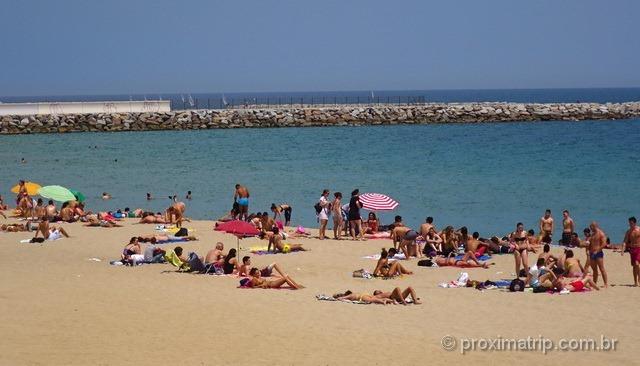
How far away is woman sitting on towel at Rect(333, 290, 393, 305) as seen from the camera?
14562 mm

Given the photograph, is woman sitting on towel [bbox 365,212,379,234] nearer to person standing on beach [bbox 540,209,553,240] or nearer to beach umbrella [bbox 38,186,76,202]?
person standing on beach [bbox 540,209,553,240]

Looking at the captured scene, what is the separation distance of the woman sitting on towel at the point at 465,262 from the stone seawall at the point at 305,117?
47.2 m

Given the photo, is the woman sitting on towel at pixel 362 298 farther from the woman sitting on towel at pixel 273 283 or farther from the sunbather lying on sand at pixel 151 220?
the sunbather lying on sand at pixel 151 220

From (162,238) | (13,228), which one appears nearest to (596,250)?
(162,238)

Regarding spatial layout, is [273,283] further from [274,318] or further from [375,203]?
[375,203]

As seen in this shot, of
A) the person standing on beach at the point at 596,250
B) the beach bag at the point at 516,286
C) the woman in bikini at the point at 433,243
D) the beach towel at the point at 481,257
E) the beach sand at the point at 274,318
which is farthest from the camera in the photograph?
the woman in bikini at the point at 433,243

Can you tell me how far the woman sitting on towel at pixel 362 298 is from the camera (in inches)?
573

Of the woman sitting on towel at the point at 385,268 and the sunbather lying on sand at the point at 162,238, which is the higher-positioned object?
the woman sitting on towel at the point at 385,268

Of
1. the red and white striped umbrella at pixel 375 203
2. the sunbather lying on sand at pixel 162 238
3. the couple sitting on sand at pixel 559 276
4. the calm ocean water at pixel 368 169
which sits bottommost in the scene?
the calm ocean water at pixel 368 169

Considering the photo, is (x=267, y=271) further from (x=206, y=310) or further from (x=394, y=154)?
(x=394, y=154)

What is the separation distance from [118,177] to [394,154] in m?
15.4

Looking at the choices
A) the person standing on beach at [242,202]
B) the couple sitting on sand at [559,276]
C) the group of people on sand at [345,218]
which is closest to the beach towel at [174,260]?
the group of people on sand at [345,218]

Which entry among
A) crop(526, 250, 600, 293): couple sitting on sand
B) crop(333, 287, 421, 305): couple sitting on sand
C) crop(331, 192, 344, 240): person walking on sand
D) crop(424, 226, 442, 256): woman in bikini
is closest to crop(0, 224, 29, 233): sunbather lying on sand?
crop(331, 192, 344, 240): person walking on sand

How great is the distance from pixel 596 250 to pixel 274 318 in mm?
5781
